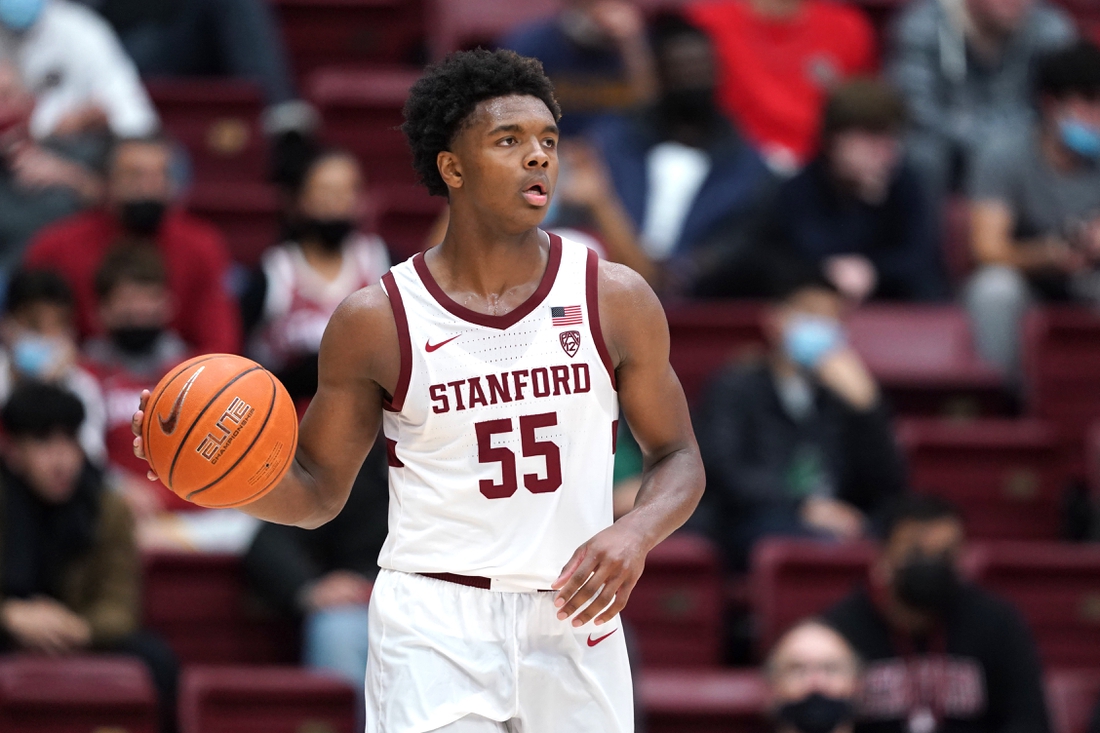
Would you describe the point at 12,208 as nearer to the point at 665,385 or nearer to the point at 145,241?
the point at 145,241

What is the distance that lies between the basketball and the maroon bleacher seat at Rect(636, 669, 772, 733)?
2.71 metres

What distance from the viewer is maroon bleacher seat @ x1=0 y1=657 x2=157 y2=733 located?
225 inches

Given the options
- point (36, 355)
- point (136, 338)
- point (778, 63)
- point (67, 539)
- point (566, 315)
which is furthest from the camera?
point (778, 63)

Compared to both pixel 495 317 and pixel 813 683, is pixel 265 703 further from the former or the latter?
pixel 495 317

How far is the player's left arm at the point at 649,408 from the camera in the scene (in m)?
3.53

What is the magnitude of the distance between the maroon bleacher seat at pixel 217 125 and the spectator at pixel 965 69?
3340 millimetres

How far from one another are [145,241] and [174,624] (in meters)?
1.76

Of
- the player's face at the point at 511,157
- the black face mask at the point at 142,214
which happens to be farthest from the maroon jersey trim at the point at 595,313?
the black face mask at the point at 142,214

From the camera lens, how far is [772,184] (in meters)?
8.21

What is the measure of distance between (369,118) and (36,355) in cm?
279

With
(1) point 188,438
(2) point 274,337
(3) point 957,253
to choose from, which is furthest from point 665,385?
(3) point 957,253

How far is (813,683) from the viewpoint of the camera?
19.4 feet

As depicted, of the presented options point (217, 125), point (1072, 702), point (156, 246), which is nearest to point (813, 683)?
point (1072, 702)

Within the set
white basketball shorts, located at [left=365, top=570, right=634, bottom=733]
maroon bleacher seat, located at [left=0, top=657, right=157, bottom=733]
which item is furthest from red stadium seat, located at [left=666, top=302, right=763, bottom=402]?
white basketball shorts, located at [left=365, top=570, right=634, bottom=733]
